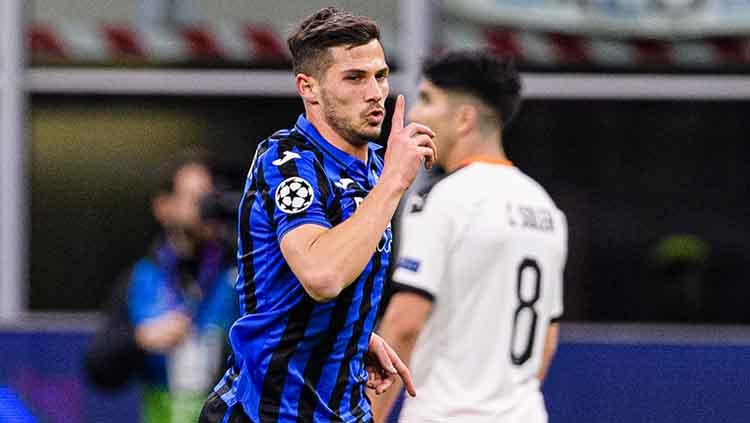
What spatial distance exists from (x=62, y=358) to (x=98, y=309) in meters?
0.39

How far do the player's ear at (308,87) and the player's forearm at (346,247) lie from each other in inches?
13.0

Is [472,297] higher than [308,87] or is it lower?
lower

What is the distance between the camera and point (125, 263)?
8.05 m

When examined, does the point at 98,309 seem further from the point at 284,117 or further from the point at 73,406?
the point at 284,117

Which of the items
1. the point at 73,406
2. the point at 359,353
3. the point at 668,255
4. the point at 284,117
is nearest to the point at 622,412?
the point at 668,255

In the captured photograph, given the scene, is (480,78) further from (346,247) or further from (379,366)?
(346,247)

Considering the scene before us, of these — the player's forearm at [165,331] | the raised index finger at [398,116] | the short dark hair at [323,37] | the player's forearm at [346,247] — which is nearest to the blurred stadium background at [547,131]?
the player's forearm at [165,331]

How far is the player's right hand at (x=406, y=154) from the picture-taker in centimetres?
316

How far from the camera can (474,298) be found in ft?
15.2

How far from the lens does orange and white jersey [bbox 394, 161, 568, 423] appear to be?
462 cm

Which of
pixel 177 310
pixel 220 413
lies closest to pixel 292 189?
pixel 220 413

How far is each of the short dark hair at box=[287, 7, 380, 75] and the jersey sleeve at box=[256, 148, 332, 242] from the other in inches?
7.9

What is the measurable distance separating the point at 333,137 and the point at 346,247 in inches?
13.8

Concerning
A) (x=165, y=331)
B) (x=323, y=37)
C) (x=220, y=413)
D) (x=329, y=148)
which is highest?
(x=323, y=37)
